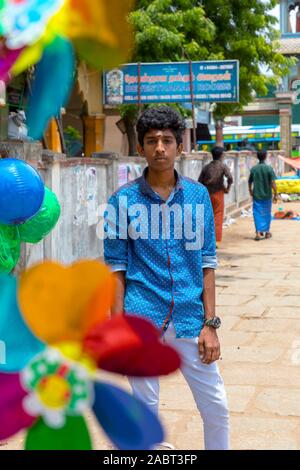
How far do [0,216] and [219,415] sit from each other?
1.80 m

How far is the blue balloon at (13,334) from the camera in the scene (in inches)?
33.7

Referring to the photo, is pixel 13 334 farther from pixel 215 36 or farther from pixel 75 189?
pixel 215 36

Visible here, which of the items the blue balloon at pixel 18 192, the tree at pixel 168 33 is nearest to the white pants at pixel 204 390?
the blue balloon at pixel 18 192

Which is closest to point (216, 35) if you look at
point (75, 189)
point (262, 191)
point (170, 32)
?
point (170, 32)

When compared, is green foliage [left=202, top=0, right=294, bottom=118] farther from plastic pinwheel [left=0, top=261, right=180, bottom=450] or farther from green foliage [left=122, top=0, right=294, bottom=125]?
plastic pinwheel [left=0, top=261, right=180, bottom=450]

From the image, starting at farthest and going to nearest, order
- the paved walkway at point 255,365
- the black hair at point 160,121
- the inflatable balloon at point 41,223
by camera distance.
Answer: the paved walkway at point 255,365 → the black hair at point 160,121 → the inflatable balloon at point 41,223

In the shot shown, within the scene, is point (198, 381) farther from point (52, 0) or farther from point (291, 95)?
point (291, 95)

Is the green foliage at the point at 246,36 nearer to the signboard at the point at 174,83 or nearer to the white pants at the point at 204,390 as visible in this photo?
the signboard at the point at 174,83

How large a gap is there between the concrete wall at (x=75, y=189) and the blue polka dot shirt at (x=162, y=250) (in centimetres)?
269

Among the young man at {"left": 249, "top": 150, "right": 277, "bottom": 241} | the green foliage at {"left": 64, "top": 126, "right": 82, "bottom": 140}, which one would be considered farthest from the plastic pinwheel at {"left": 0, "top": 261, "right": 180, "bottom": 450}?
the green foliage at {"left": 64, "top": 126, "right": 82, "bottom": 140}

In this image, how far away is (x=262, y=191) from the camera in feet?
43.5

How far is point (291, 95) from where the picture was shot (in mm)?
36344

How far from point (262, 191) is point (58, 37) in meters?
12.6
